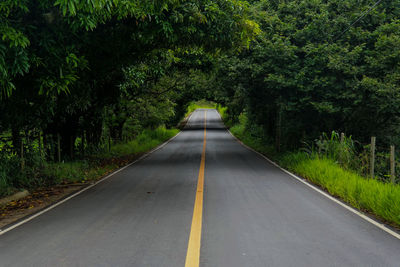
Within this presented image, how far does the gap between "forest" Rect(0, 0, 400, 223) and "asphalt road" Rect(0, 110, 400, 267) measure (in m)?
2.46

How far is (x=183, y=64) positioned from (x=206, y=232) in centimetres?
1175

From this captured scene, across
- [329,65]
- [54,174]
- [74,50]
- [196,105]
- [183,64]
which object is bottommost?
[54,174]

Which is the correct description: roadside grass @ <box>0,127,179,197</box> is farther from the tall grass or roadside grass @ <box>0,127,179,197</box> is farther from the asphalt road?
the tall grass

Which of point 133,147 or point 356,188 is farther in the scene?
point 133,147

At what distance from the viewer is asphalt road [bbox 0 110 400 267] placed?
3.94 m

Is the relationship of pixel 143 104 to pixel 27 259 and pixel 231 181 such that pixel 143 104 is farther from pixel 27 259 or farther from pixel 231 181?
pixel 27 259

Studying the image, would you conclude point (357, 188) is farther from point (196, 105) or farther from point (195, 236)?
point (196, 105)

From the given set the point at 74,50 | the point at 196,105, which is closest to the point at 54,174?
the point at 74,50

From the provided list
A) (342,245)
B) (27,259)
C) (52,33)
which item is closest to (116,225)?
(27,259)

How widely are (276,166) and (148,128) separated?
19860 mm

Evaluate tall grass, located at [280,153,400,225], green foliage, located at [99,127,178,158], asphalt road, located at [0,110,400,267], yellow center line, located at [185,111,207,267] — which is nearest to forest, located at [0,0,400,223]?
green foliage, located at [99,127,178,158]

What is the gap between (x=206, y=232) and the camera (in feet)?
15.9

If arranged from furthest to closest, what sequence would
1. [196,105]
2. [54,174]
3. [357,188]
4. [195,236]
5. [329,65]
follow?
1. [196,105]
2. [329,65]
3. [54,174]
4. [357,188]
5. [195,236]

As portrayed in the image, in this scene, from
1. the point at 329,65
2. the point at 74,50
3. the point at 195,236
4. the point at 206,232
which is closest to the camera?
the point at 195,236
